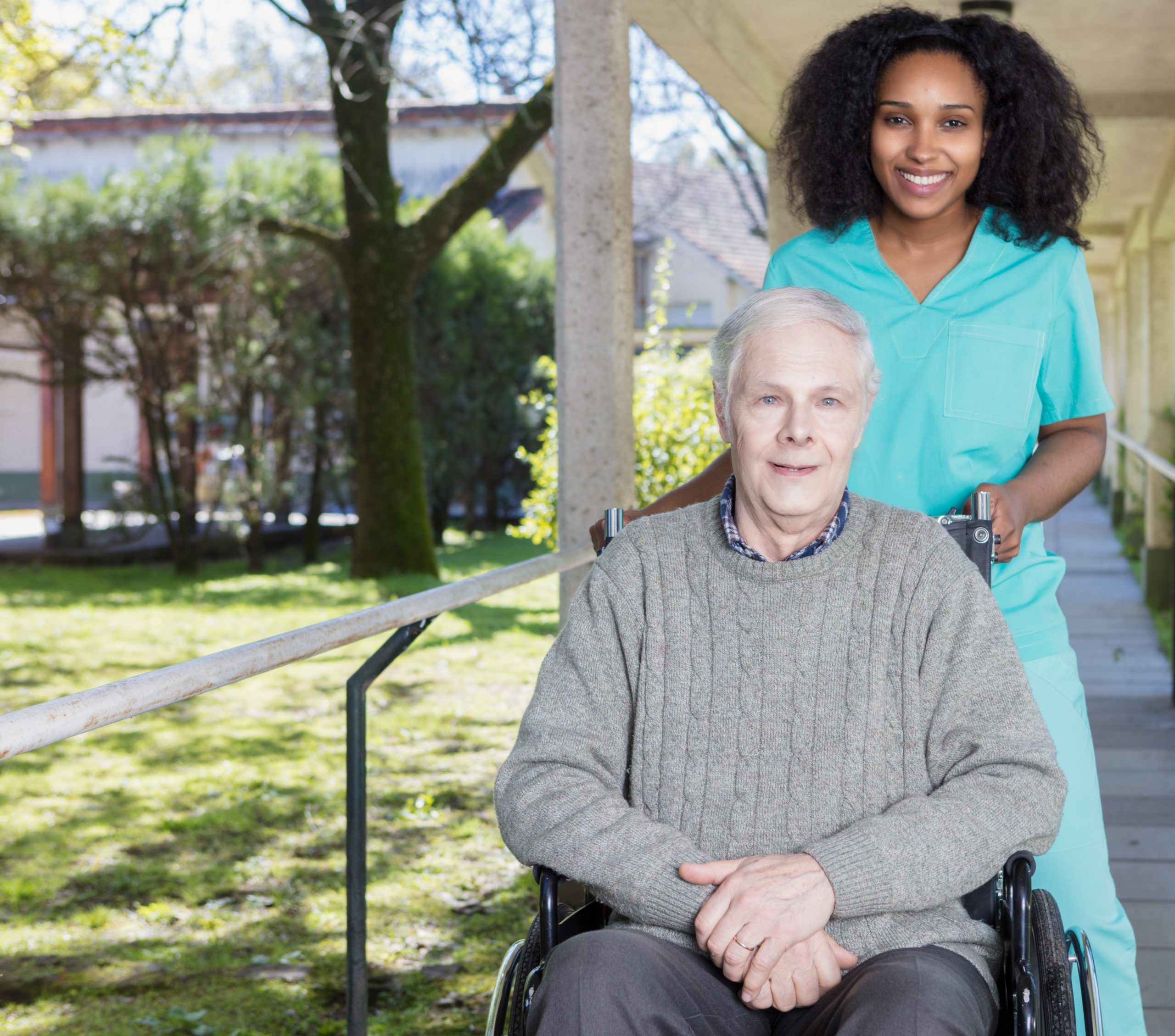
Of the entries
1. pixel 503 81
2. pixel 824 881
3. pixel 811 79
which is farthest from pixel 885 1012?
pixel 503 81

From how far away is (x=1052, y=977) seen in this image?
1.53 metres

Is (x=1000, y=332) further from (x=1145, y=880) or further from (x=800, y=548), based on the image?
(x=1145, y=880)

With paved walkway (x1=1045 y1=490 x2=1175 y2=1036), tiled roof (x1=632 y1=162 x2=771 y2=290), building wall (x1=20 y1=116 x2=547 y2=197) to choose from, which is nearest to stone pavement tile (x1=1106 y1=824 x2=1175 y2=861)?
paved walkway (x1=1045 y1=490 x2=1175 y2=1036)

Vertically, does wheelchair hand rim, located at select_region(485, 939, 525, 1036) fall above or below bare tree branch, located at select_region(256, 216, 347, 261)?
below

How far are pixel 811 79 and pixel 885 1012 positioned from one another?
1408 mm

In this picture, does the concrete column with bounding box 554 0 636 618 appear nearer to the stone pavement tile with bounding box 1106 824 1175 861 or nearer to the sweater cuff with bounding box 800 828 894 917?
the stone pavement tile with bounding box 1106 824 1175 861

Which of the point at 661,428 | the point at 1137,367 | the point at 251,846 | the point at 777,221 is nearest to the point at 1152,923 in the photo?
the point at 251,846

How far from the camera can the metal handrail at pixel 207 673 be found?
1.28m

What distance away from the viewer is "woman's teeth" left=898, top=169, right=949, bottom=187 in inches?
76.3

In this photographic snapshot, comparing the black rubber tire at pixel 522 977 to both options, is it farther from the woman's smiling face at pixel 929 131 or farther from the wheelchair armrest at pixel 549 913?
the woman's smiling face at pixel 929 131

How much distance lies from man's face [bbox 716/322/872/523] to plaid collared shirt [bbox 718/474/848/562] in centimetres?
2

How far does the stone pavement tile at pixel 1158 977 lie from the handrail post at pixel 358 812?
5.14 feet

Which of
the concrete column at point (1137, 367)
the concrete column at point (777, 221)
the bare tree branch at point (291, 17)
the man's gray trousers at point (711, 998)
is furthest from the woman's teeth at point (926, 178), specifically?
the concrete column at point (1137, 367)

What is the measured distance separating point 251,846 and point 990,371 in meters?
3.42
